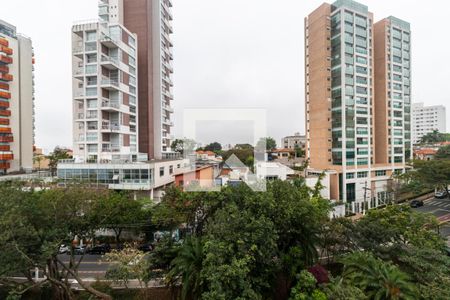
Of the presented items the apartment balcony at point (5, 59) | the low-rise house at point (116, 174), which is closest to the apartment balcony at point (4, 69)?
the apartment balcony at point (5, 59)

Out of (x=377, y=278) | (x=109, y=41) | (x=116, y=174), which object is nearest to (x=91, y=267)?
(x=116, y=174)

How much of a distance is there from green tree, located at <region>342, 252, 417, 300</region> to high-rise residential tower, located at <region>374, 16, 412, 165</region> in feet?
102

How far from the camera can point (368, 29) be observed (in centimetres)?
3144

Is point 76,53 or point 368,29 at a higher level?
point 368,29

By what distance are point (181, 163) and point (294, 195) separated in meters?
21.9

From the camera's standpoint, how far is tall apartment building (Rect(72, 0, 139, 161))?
77.9 ft

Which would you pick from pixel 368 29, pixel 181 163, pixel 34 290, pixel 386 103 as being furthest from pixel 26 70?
pixel 386 103

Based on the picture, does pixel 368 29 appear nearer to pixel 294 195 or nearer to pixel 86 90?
pixel 294 195

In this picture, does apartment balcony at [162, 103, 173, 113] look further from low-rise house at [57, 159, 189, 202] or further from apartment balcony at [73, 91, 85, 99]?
low-rise house at [57, 159, 189, 202]

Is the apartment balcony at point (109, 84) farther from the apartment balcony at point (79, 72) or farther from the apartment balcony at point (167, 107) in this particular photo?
the apartment balcony at point (167, 107)

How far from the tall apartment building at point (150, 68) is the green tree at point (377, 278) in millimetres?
25391

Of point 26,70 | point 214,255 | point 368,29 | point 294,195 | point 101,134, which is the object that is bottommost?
point 214,255

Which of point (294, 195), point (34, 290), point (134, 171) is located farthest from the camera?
point (134, 171)

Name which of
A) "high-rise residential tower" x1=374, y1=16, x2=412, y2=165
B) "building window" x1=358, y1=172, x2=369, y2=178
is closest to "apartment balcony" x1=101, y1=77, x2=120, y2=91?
"building window" x1=358, y1=172, x2=369, y2=178
